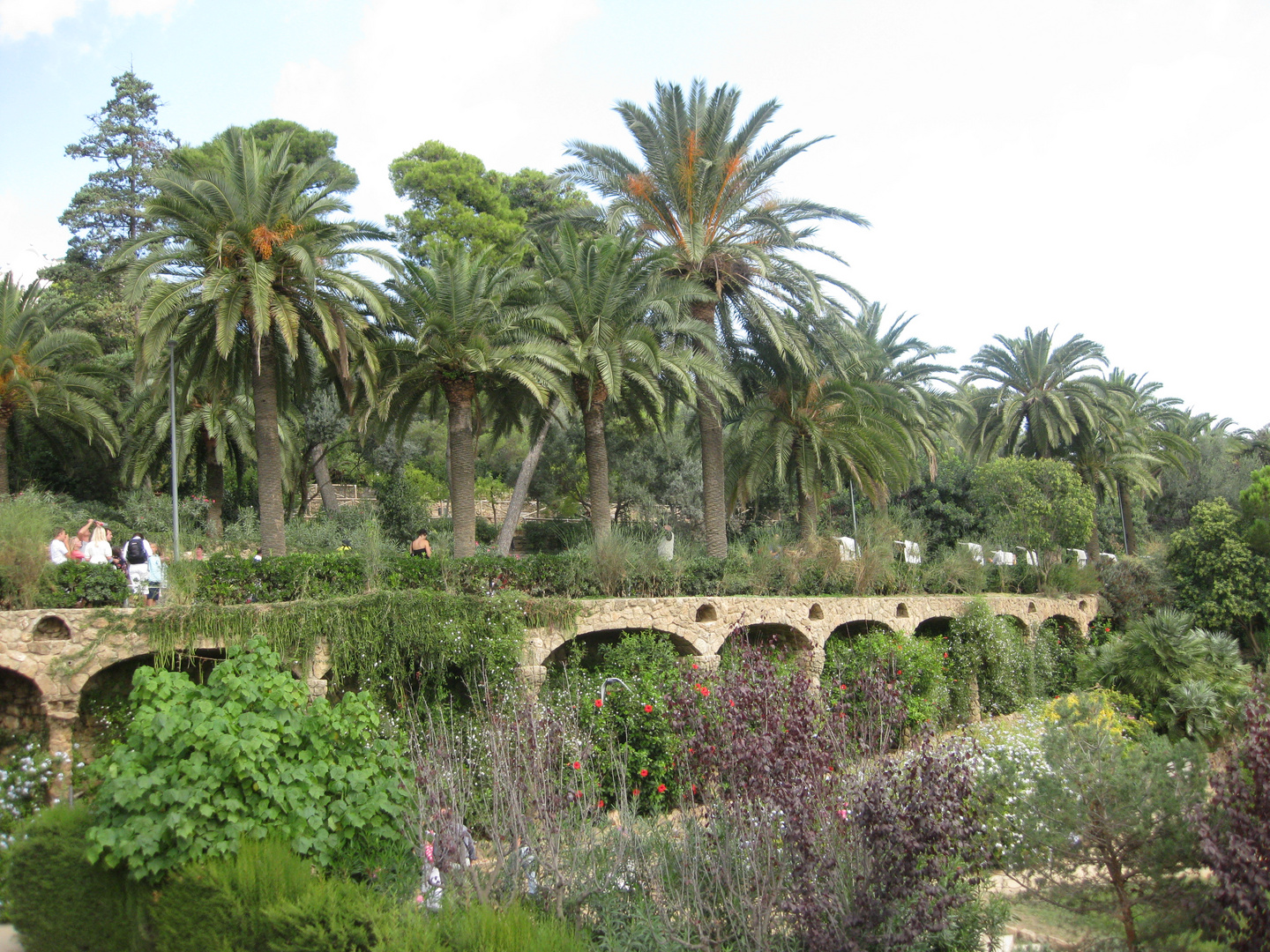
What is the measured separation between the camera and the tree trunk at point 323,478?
92.6ft

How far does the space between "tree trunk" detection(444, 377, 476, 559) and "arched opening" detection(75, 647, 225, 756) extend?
499cm

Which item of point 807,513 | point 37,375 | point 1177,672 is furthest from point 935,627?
point 37,375

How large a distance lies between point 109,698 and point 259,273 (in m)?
6.28

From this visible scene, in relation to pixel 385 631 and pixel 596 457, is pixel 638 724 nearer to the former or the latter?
pixel 385 631

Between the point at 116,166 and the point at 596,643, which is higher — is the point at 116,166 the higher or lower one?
the higher one

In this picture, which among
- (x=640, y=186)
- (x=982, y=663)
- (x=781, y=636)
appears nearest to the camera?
(x=781, y=636)

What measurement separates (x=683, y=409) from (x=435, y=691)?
18567 mm

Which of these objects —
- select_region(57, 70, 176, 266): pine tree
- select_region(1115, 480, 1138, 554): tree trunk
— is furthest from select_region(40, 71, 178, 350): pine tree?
select_region(1115, 480, 1138, 554): tree trunk

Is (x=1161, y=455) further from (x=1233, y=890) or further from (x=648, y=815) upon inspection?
(x=1233, y=890)

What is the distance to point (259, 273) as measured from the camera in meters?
13.7

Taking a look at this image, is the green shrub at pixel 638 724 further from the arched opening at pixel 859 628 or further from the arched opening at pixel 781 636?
the arched opening at pixel 859 628

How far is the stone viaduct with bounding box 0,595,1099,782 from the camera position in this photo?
10.4 m

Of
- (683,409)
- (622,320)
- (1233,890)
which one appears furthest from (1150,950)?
(683,409)

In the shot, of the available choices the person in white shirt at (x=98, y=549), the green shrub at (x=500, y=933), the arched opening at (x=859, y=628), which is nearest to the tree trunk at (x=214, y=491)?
the person in white shirt at (x=98, y=549)
